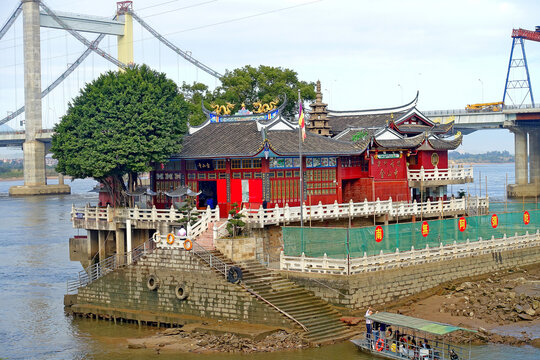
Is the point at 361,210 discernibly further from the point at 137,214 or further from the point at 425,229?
the point at 137,214

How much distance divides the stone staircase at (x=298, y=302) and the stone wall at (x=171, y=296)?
810 millimetres

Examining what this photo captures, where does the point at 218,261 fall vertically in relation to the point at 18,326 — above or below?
above

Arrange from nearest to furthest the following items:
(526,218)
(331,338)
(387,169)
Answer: (331,338) < (526,218) < (387,169)

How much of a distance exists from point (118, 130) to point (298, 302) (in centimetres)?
1692

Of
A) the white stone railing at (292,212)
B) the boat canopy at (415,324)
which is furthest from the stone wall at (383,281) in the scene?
the white stone railing at (292,212)

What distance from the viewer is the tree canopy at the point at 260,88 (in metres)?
77.2

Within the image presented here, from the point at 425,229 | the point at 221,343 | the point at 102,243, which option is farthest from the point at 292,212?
the point at 221,343

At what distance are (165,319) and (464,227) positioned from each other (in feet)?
58.3

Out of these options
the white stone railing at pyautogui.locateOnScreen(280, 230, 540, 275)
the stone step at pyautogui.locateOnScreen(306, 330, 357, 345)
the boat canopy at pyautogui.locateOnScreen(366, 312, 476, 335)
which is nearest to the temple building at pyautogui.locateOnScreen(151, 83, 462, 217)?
the white stone railing at pyautogui.locateOnScreen(280, 230, 540, 275)

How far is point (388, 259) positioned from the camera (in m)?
41.3

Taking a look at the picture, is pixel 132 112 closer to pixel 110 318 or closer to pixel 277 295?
pixel 110 318

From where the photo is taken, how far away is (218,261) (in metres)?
39.4

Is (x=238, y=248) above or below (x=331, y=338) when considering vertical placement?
above

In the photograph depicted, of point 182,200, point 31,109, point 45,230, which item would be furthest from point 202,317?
point 31,109
